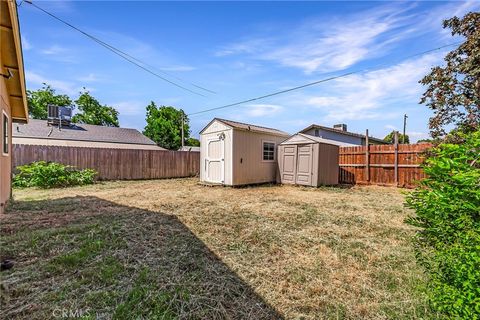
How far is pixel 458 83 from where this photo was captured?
668cm

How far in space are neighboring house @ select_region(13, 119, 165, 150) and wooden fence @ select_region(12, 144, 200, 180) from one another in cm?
907

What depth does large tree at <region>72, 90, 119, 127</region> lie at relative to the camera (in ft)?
103

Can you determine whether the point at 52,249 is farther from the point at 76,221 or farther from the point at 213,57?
the point at 213,57

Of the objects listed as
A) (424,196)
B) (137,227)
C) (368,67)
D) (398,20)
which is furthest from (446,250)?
(368,67)

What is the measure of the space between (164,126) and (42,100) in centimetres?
1544

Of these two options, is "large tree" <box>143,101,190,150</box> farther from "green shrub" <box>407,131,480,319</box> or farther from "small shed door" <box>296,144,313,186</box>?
"green shrub" <box>407,131,480,319</box>

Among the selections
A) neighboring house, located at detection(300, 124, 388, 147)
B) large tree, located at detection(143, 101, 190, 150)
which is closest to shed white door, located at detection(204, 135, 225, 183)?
neighboring house, located at detection(300, 124, 388, 147)

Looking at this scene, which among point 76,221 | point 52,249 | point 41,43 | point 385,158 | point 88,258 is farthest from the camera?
point 385,158

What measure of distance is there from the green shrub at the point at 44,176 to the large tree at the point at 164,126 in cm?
2009

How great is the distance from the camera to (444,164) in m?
1.92

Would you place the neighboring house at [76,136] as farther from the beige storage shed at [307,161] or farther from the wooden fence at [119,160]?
the beige storage shed at [307,161]

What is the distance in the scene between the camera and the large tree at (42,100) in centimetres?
2797

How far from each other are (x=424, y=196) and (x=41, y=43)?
28.7ft

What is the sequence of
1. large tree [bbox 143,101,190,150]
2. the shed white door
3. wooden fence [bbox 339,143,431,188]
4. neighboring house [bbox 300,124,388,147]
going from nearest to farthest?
wooden fence [bbox 339,143,431,188]
the shed white door
neighboring house [bbox 300,124,388,147]
large tree [bbox 143,101,190,150]
